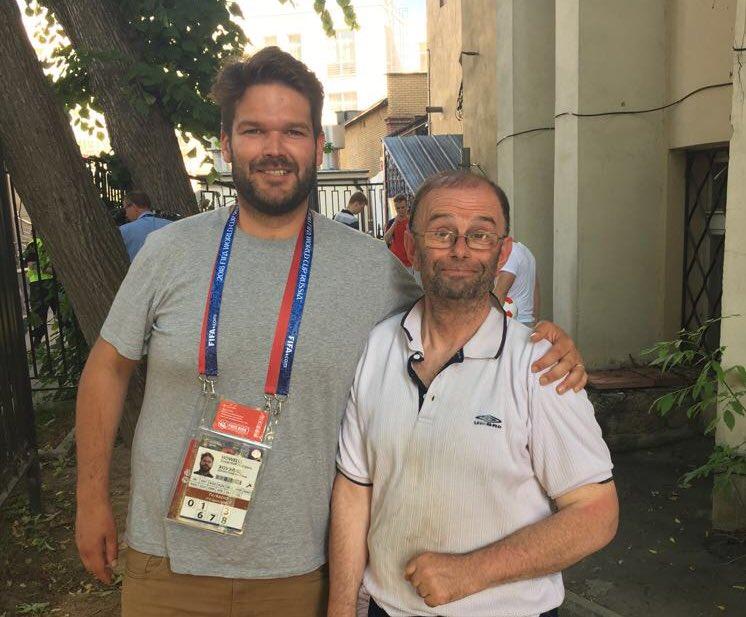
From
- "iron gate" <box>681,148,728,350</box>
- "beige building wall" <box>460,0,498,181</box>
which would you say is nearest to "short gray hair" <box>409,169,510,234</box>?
"iron gate" <box>681,148,728,350</box>

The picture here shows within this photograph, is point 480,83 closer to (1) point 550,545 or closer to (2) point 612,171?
(2) point 612,171

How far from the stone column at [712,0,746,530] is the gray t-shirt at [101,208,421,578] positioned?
8.95 ft

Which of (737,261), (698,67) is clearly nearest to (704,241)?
(698,67)

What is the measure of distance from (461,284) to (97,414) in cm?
112

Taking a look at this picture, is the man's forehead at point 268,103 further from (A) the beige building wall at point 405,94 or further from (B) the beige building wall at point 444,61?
(A) the beige building wall at point 405,94

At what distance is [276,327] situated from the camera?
198cm

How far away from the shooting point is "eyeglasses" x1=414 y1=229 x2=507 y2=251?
1949mm

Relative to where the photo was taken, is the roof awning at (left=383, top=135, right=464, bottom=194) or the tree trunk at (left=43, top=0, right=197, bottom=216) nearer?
the tree trunk at (left=43, top=0, right=197, bottom=216)

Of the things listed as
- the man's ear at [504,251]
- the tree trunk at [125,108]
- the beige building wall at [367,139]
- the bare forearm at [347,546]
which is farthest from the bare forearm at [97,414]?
the beige building wall at [367,139]

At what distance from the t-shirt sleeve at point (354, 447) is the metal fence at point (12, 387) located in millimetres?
2951

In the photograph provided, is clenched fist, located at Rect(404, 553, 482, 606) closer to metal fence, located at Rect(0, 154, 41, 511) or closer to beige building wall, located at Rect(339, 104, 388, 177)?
metal fence, located at Rect(0, 154, 41, 511)

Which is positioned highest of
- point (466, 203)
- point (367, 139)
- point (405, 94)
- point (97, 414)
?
point (405, 94)

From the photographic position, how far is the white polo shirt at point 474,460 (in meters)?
1.73

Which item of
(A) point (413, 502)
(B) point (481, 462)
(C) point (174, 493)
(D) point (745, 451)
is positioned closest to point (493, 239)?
(B) point (481, 462)
